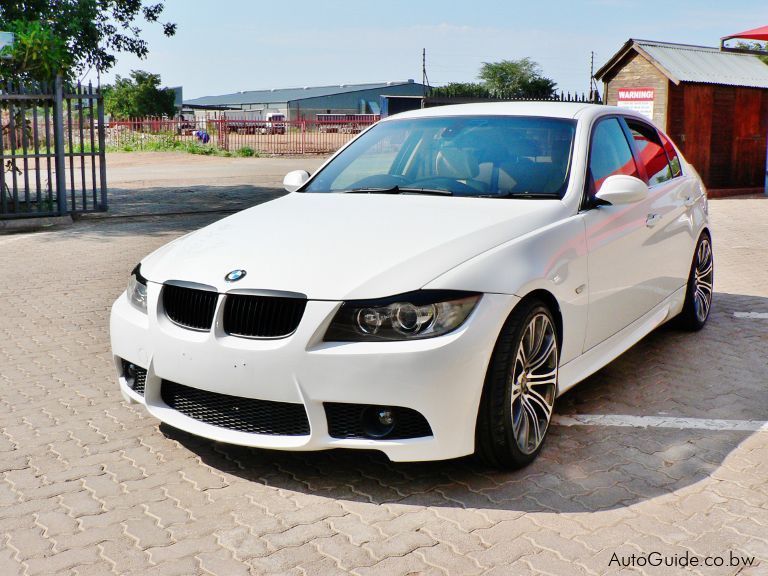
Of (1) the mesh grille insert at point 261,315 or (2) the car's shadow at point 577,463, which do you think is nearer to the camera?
(1) the mesh grille insert at point 261,315

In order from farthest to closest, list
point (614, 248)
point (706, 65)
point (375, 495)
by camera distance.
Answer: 1. point (706, 65)
2. point (614, 248)
3. point (375, 495)

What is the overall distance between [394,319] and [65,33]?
17601mm

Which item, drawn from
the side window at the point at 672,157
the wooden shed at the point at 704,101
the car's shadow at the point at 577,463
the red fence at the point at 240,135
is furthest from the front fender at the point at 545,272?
the red fence at the point at 240,135

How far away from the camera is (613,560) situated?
131 inches

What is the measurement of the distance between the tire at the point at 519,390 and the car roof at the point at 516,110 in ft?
5.22

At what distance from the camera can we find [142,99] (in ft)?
256

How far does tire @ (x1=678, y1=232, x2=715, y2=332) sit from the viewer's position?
6.62m

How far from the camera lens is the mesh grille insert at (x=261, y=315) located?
12.3ft

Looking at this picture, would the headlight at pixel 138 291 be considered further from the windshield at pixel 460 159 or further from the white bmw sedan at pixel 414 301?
the windshield at pixel 460 159

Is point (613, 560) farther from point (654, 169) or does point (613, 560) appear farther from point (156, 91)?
point (156, 91)

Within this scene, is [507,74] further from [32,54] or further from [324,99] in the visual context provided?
[32,54]

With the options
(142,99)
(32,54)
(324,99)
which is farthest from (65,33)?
(324,99)

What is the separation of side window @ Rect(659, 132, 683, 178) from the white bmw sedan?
45.6 inches

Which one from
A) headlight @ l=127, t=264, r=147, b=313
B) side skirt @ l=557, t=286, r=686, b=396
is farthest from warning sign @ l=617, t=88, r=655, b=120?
headlight @ l=127, t=264, r=147, b=313
